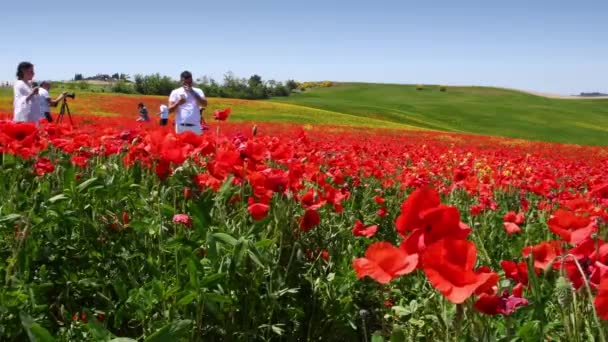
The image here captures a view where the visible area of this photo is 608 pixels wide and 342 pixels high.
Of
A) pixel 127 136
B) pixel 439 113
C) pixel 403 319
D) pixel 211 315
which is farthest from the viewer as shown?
pixel 439 113

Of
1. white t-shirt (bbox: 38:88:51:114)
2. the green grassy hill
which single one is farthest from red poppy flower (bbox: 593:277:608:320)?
the green grassy hill

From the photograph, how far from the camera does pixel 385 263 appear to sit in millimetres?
1218

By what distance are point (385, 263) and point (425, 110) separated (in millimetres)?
59768

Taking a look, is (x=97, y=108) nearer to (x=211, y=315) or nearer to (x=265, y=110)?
(x=265, y=110)

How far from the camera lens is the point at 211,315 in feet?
7.65

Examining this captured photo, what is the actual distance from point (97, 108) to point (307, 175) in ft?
102

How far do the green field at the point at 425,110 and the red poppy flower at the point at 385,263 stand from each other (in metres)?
31.0

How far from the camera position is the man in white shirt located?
6.77 m

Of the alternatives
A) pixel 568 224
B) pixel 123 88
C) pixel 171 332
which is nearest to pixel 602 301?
pixel 568 224

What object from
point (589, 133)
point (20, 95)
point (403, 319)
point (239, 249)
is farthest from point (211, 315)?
point (589, 133)

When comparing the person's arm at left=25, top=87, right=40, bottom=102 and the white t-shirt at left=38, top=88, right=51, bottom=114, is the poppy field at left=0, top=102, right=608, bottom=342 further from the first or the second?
the white t-shirt at left=38, top=88, right=51, bottom=114

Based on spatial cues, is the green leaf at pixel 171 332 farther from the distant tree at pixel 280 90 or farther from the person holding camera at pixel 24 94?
the distant tree at pixel 280 90

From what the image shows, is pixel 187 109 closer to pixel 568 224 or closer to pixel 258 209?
pixel 258 209

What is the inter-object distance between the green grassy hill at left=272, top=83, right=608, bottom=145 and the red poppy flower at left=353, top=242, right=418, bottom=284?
149ft
